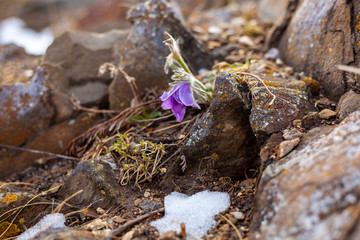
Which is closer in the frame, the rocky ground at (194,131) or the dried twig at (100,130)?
the rocky ground at (194,131)

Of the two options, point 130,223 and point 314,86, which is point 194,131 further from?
point 314,86

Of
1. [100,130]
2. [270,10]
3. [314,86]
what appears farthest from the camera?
[270,10]

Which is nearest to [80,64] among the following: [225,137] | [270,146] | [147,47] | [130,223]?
[147,47]

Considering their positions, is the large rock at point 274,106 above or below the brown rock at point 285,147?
above

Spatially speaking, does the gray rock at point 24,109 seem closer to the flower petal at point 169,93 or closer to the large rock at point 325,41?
the flower petal at point 169,93

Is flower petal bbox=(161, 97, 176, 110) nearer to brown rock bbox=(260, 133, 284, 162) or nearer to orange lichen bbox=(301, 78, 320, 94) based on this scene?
brown rock bbox=(260, 133, 284, 162)

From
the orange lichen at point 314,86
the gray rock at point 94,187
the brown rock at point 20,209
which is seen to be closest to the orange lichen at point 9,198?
the brown rock at point 20,209
